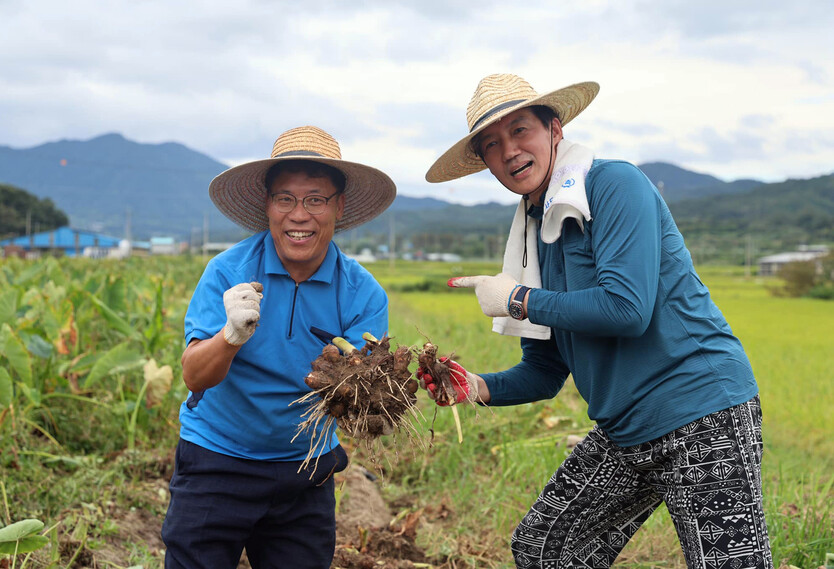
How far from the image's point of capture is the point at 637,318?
5.96ft

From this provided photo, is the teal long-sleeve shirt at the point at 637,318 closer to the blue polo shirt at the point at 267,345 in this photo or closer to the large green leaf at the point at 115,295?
the blue polo shirt at the point at 267,345

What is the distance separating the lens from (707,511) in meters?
1.87

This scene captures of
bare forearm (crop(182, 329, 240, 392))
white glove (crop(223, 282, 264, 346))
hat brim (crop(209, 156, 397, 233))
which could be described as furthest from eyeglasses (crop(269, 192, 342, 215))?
bare forearm (crop(182, 329, 240, 392))

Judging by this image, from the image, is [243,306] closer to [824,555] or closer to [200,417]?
[200,417]

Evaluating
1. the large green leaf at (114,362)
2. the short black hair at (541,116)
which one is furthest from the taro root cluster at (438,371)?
the large green leaf at (114,362)

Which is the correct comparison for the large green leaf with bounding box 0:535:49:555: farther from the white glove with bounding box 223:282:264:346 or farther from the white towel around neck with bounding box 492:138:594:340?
the white towel around neck with bounding box 492:138:594:340

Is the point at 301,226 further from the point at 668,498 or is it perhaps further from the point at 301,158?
the point at 668,498

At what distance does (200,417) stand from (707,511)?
154 cm

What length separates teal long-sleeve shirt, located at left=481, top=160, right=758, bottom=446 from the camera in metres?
1.84

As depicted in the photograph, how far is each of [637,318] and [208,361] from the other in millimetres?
1179

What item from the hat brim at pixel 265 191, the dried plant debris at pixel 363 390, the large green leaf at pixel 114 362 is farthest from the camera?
the large green leaf at pixel 114 362

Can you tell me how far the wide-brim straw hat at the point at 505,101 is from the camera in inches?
84.2

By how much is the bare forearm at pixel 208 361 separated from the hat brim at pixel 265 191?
1.92ft

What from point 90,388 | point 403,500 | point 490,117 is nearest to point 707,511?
point 490,117
